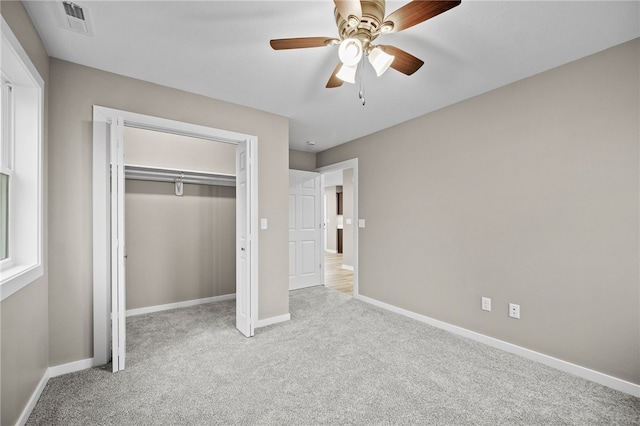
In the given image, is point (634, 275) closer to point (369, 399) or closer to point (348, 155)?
point (369, 399)

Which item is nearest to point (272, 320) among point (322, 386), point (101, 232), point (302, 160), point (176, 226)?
point (322, 386)

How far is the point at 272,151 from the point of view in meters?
3.44

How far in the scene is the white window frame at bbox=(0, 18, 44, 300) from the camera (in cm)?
187

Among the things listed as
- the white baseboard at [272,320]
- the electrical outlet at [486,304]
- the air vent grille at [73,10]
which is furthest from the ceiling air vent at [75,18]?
the electrical outlet at [486,304]

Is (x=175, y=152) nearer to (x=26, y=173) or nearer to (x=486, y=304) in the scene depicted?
(x=26, y=173)

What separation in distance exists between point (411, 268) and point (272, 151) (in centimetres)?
224

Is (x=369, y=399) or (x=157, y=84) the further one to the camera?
(x=157, y=84)

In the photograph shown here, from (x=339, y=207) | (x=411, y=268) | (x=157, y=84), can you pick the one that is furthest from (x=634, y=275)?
(x=339, y=207)

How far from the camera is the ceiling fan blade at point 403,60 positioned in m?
1.71

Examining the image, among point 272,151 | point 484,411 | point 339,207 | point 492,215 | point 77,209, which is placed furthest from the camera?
point 339,207

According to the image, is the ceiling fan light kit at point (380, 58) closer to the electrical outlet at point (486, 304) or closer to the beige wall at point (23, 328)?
the beige wall at point (23, 328)

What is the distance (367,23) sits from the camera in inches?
59.8

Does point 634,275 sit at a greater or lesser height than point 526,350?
greater

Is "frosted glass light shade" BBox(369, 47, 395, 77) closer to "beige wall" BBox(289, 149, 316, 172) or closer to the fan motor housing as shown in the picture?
the fan motor housing
